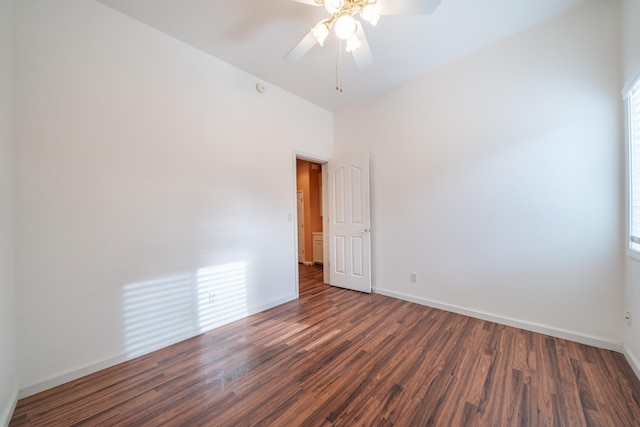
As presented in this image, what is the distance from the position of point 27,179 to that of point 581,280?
4.68 metres

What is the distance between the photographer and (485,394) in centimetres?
164

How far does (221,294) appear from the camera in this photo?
2754mm

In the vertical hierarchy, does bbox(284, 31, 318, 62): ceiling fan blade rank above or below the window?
above

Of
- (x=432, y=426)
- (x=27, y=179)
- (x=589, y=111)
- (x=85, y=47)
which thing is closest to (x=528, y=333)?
(x=432, y=426)

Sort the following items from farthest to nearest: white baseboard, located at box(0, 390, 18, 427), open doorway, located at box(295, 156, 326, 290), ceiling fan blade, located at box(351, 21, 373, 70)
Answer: open doorway, located at box(295, 156, 326, 290), ceiling fan blade, located at box(351, 21, 373, 70), white baseboard, located at box(0, 390, 18, 427)

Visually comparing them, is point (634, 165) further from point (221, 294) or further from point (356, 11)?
point (221, 294)

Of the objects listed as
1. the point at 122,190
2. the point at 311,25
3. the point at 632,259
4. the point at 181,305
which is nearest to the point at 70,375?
the point at 181,305

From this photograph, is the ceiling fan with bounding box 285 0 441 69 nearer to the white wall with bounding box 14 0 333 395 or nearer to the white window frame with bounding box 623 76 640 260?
the white wall with bounding box 14 0 333 395

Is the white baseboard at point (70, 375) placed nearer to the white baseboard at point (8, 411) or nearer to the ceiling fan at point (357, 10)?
the white baseboard at point (8, 411)

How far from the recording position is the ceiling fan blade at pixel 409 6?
1.53 metres

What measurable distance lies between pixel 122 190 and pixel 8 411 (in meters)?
1.58

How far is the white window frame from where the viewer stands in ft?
6.11

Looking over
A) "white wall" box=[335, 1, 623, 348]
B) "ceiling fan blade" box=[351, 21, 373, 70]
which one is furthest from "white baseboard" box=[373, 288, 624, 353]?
"ceiling fan blade" box=[351, 21, 373, 70]

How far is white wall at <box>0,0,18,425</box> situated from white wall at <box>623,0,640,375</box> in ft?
14.1
